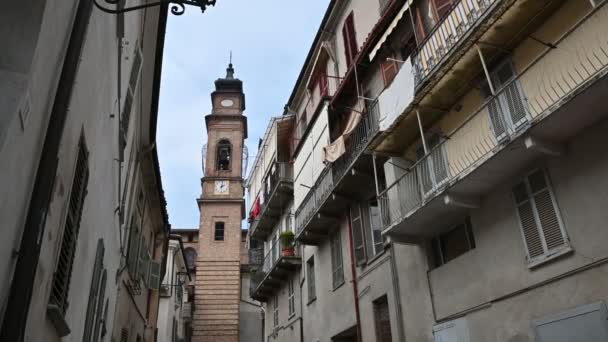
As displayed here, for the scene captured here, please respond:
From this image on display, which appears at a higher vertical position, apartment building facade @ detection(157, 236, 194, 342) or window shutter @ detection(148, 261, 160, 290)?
apartment building facade @ detection(157, 236, 194, 342)

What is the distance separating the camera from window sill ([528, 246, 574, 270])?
8.45m

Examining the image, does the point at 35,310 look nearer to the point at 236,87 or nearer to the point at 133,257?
the point at 133,257

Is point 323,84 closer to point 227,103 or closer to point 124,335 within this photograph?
point 124,335

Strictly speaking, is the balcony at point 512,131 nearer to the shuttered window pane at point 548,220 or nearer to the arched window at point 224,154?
the shuttered window pane at point 548,220

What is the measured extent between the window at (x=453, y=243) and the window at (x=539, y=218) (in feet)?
5.90

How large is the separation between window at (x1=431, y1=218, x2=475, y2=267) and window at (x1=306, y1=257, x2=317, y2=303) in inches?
340

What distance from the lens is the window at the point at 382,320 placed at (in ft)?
46.1

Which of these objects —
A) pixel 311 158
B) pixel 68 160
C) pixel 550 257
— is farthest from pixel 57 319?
pixel 311 158

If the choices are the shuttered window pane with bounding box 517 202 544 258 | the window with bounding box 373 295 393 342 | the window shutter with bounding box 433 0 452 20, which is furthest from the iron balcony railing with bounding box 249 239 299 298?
the shuttered window pane with bounding box 517 202 544 258

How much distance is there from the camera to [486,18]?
9.73 meters

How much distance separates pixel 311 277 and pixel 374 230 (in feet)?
20.3

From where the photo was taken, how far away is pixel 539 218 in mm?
9156

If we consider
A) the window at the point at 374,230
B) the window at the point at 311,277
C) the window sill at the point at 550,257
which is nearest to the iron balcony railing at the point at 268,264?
the window at the point at 311,277

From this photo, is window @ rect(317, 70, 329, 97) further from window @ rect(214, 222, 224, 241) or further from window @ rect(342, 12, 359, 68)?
window @ rect(214, 222, 224, 241)
